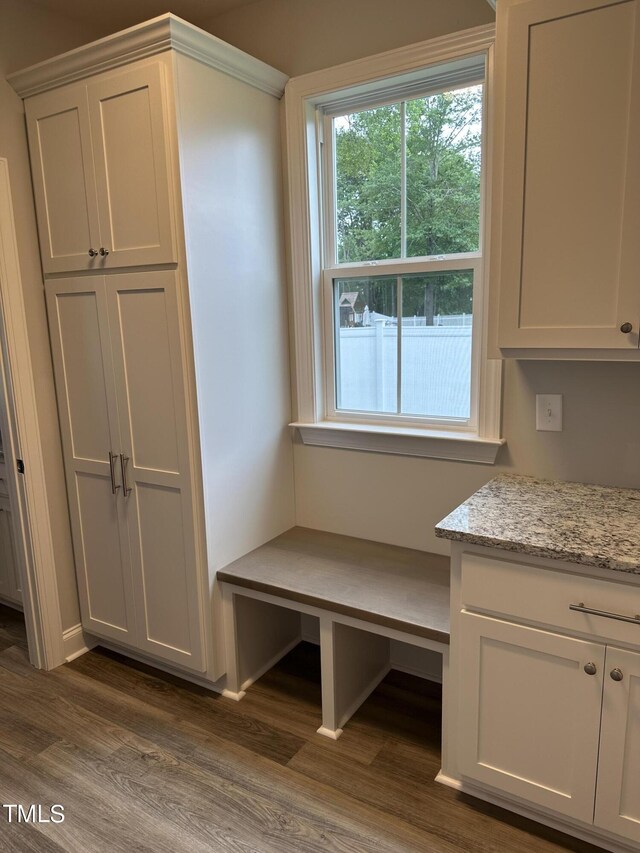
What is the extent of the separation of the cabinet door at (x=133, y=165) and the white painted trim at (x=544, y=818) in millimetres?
1968

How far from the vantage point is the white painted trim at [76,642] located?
2.66 metres

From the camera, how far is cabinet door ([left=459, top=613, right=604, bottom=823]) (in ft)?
5.03

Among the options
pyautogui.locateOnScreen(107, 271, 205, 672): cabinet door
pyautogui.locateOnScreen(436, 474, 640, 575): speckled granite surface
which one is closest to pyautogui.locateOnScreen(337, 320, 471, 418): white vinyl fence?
pyautogui.locateOnScreen(436, 474, 640, 575): speckled granite surface

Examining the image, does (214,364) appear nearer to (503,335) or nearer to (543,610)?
(503,335)

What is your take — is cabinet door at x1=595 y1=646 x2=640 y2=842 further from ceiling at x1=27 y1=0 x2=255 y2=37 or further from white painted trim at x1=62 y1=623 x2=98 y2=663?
ceiling at x1=27 y1=0 x2=255 y2=37

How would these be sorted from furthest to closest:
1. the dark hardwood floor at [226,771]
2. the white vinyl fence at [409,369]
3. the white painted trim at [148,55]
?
the white vinyl fence at [409,369] < the white painted trim at [148,55] < the dark hardwood floor at [226,771]

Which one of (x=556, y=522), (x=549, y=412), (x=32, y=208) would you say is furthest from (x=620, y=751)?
Result: (x=32, y=208)

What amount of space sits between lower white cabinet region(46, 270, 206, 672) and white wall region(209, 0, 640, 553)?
64 centimetres

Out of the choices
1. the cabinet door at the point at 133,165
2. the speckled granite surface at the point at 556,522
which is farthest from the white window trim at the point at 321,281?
the cabinet door at the point at 133,165

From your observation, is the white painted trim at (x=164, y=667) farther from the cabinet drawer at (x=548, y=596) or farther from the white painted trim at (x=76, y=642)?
the cabinet drawer at (x=548, y=596)

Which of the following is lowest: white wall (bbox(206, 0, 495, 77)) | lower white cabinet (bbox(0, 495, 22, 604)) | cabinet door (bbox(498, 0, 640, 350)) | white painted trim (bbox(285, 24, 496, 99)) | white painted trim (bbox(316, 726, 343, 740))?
white painted trim (bbox(316, 726, 343, 740))

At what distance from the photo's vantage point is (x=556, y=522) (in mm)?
1632

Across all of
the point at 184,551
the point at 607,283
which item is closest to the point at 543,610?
the point at 607,283

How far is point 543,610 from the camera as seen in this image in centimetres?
154
